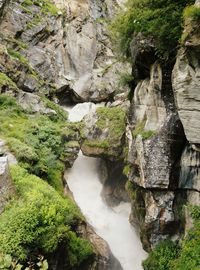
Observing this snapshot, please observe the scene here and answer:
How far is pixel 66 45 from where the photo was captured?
35.9 meters

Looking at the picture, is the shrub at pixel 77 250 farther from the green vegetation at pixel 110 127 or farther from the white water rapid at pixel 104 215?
the green vegetation at pixel 110 127

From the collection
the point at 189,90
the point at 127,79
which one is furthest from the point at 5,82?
the point at 189,90

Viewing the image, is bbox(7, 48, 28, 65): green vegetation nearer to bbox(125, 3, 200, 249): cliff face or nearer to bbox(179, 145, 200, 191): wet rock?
bbox(125, 3, 200, 249): cliff face

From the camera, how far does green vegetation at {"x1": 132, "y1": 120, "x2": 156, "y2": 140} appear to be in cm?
1279

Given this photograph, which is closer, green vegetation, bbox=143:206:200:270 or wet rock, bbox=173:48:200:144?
green vegetation, bbox=143:206:200:270

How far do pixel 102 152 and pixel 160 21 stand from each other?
452 inches

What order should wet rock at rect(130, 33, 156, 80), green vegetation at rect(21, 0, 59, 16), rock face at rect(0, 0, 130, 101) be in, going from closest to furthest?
wet rock at rect(130, 33, 156, 80) → rock face at rect(0, 0, 130, 101) → green vegetation at rect(21, 0, 59, 16)

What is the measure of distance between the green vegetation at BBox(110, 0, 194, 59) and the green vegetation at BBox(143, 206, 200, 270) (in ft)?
22.1

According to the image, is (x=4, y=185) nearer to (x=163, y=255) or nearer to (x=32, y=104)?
(x=163, y=255)

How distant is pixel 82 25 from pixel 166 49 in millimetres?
29664

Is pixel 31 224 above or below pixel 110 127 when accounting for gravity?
below

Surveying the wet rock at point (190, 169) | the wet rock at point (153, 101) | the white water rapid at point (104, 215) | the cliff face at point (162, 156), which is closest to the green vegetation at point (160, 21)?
the cliff face at point (162, 156)

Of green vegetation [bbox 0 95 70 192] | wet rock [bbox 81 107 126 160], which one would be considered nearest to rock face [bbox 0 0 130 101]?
wet rock [bbox 81 107 126 160]

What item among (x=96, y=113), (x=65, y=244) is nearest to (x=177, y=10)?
(x=65, y=244)
